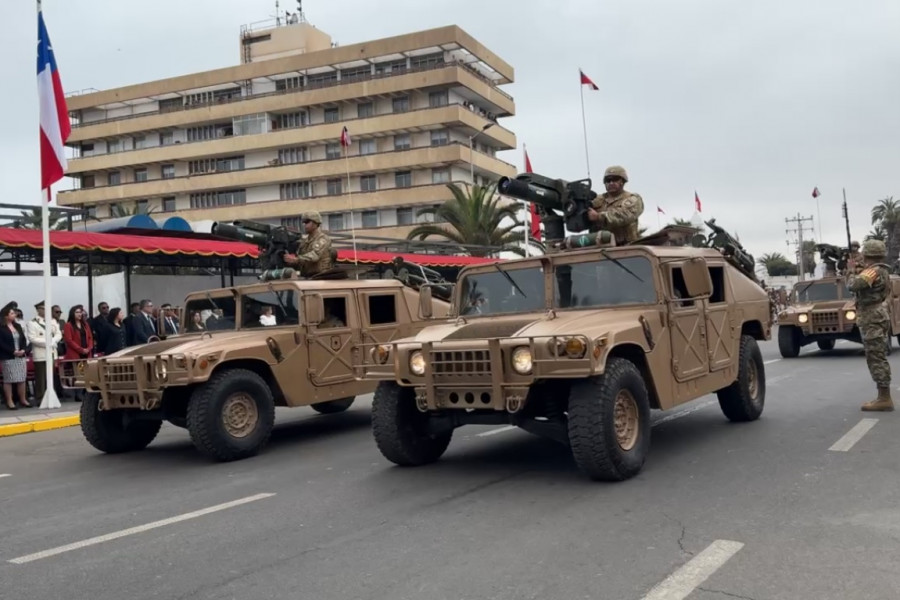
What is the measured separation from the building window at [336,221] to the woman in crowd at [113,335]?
1461 inches

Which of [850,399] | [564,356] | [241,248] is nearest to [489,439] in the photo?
[564,356]

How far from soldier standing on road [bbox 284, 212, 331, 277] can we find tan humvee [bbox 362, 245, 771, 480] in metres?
3.06

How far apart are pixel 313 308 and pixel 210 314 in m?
1.38

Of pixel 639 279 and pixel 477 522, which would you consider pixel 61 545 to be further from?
pixel 639 279

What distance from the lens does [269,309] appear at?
9148mm

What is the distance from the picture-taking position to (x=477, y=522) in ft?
17.1

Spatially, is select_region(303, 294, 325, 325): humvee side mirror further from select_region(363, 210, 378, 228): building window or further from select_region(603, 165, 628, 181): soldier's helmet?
select_region(363, 210, 378, 228): building window

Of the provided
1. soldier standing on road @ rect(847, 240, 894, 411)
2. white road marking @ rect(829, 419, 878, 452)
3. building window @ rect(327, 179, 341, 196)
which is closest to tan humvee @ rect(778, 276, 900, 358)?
soldier standing on road @ rect(847, 240, 894, 411)

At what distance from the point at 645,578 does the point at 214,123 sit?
55.1 metres

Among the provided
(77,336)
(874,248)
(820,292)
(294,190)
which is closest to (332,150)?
(294,190)

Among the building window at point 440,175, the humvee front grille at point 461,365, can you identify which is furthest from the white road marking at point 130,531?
the building window at point 440,175

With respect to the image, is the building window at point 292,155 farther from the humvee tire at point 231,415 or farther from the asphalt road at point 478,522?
the humvee tire at point 231,415

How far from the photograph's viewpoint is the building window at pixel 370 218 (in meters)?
51.1

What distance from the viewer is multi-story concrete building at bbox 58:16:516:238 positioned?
1922 inches
